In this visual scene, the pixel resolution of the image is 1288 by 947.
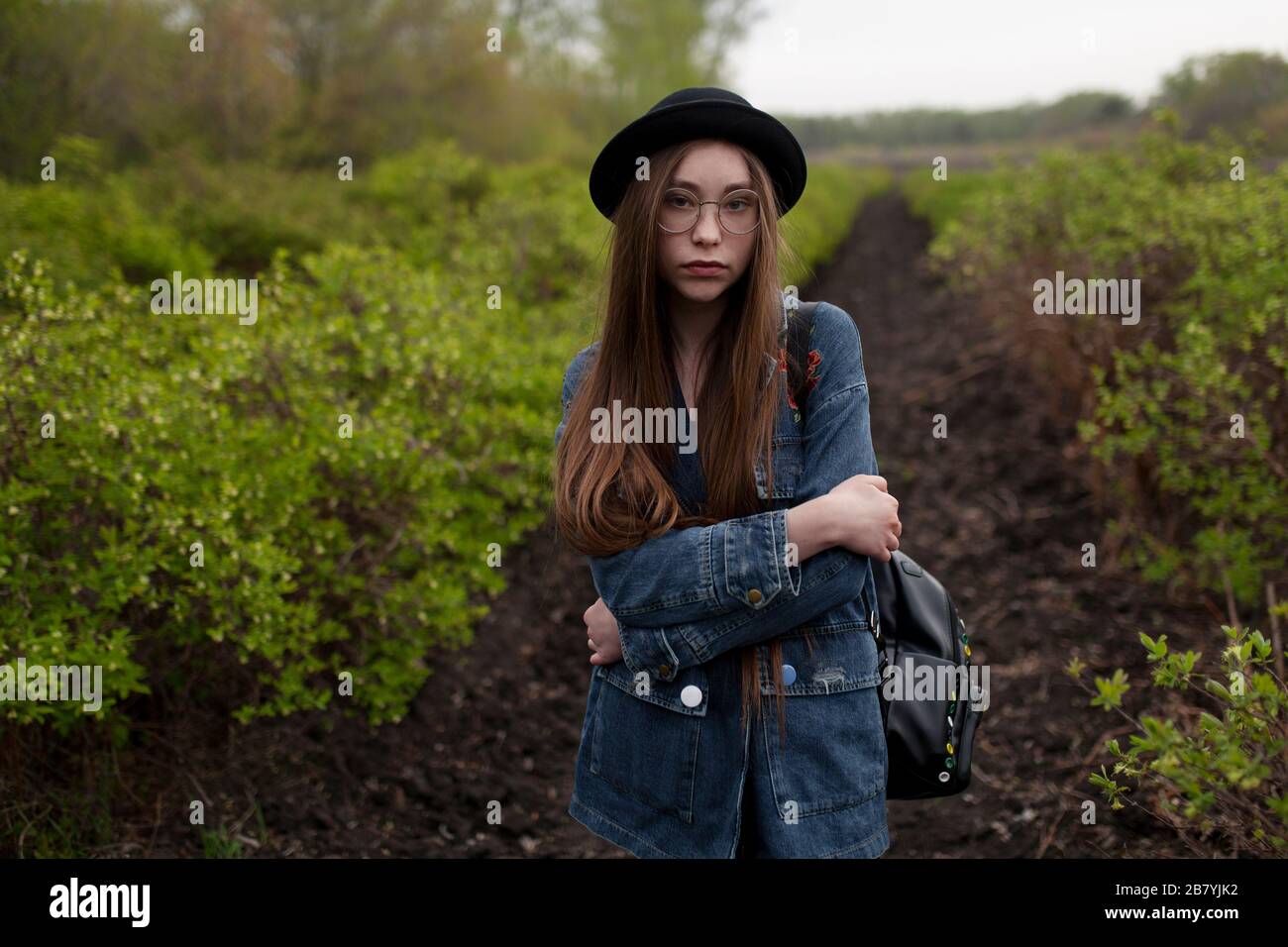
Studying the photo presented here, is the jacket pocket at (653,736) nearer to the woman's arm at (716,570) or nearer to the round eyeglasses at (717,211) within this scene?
the woman's arm at (716,570)

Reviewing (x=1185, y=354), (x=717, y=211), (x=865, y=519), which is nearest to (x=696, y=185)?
(x=717, y=211)

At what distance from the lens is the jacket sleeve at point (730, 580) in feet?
5.74

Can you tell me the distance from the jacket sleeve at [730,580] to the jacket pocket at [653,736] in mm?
60

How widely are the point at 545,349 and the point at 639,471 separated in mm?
3816

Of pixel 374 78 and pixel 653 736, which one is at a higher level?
pixel 374 78

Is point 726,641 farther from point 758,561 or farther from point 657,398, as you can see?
point 657,398

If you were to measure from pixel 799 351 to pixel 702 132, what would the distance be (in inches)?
19.2

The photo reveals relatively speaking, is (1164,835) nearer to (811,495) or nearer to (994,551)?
(811,495)

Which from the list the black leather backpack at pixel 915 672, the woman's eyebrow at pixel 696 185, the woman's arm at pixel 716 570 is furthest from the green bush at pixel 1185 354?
the woman's eyebrow at pixel 696 185

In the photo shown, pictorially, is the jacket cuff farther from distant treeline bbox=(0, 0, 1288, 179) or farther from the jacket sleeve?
distant treeline bbox=(0, 0, 1288, 179)

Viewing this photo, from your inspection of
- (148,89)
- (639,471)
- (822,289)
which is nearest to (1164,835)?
(639,471)

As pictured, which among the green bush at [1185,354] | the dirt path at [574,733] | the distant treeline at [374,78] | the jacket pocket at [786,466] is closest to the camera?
the jacket pocket at [786,466]

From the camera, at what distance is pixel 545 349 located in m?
5.56

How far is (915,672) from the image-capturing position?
2012 millimetres
